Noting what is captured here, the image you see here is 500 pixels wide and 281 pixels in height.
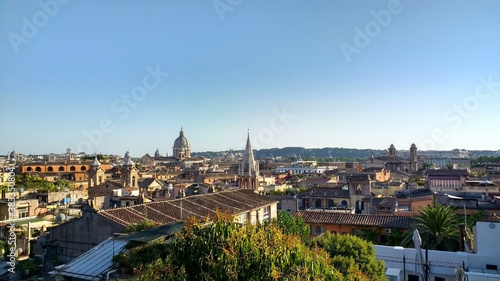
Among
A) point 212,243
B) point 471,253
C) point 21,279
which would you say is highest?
point 212,243

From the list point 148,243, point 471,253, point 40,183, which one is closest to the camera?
point 148,243

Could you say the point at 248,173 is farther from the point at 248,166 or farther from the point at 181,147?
the point at 181,147

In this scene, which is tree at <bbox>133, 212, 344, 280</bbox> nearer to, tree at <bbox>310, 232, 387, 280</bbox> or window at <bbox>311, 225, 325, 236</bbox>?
tree at <bbox>310, 232, 387, 280</bbox>

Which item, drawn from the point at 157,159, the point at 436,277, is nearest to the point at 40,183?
the point at 436,277

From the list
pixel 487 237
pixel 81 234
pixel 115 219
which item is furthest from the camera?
pixel 81 234

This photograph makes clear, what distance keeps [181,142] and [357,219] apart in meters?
134

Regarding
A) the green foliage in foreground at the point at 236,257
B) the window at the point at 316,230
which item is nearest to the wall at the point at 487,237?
the window at the point at 316,230

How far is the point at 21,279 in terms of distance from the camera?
1856cm

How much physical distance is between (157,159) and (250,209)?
124608mm

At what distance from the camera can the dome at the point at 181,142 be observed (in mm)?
153750

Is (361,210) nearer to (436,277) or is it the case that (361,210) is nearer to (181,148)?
(436,277)

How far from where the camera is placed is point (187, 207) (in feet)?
75.4

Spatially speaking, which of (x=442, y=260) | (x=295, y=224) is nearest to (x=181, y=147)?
(x=295, y=224)

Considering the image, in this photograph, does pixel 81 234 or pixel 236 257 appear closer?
pixel 236 257
